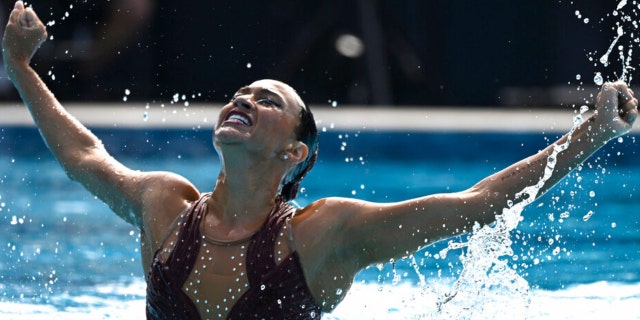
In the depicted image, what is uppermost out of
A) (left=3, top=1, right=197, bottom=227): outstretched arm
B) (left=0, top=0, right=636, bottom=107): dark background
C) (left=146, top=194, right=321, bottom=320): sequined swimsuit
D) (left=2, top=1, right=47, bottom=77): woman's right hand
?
(left=0, top=0, right=636, bottom=107): dark background

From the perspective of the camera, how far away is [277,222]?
321 cm

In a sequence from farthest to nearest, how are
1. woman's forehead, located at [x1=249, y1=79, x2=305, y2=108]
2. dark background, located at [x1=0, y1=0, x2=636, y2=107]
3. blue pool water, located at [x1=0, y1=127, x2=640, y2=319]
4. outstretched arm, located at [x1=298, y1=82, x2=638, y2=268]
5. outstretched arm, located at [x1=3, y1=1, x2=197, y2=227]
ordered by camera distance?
dark background, located at [x1=0, y1=0, x2=636, y2=107]
blue pool water, located at [x1=0, y1=127, x2=640, y2=319]
outstretched arm, located at [x1=3, y1=1, x2=197, y2=227]
woman's forehead, located at [x1=249, y1=79, x2=305, y2=108]
outstretched arm, located at [x1=298, y1=82, x2=638, y2=268]

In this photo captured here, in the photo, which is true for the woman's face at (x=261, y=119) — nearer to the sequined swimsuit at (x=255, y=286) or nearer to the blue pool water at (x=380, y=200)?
the sequined swimsuit at (x=255, y=286)

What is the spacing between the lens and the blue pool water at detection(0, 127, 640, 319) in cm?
484

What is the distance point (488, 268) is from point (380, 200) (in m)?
3.58

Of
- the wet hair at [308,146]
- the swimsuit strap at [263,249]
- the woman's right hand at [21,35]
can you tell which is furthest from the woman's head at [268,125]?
the woman's right hand at [21,35]

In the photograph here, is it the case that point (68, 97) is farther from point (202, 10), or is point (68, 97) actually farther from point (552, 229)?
point (552, 229)

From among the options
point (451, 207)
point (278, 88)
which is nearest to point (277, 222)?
point (278, 88)

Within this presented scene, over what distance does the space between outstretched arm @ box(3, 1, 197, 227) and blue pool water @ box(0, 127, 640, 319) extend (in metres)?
0.78

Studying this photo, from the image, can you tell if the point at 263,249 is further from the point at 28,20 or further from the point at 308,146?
the point at 28,20

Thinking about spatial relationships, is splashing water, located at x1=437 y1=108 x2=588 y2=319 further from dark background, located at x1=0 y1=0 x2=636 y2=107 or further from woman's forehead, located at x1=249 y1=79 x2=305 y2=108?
dark background, located at x1=0 y1=0 x2=636 y2=107

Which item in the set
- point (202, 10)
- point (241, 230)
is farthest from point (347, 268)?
point (202, 10)

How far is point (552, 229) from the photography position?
654cm

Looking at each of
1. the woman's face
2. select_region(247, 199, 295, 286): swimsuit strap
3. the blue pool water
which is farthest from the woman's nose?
the blue pool water
